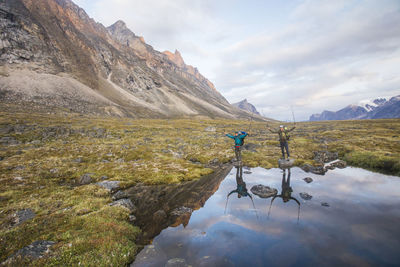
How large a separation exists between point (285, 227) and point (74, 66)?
199 m

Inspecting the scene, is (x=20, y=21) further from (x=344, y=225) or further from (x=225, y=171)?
(x=344, y=225)

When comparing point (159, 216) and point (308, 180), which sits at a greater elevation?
point (308, 180)

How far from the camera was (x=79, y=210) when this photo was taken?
12.3 meters

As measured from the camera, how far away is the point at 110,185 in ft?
57.6

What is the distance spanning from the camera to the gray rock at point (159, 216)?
1190 centimetres

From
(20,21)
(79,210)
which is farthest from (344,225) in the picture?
(20,21)

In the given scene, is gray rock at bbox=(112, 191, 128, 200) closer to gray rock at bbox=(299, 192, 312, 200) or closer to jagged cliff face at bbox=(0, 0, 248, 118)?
gray rock at bbox=(299, 192, 312, 200)

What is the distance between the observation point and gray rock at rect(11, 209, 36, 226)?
10.9 m

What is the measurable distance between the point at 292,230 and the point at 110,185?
51.5 feet

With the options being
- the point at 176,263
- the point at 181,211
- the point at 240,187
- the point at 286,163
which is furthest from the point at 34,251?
the point at 286,163

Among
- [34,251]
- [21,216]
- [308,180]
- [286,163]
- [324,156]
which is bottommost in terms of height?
[21,216]

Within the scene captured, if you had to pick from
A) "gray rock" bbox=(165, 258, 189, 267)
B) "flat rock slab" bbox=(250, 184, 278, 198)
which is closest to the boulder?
"flat rock slab" bbox=(250, 184, 278, 198)

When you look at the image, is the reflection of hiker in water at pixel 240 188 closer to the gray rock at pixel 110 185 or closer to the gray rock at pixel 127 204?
the gray rock at pixel 127 204

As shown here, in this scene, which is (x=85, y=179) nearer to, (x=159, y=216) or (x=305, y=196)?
(x=159, y=216)
